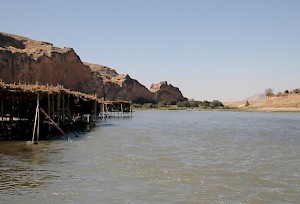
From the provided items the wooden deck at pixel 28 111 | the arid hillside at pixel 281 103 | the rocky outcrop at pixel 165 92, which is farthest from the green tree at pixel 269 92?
the wooden deck at pixel 28 111

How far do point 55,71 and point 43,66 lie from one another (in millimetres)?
4629

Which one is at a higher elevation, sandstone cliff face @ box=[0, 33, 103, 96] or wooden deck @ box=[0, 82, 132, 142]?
sandstone cliff face @ box=[0, 33, 103, 96]

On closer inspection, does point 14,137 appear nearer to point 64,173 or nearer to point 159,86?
point 64,173

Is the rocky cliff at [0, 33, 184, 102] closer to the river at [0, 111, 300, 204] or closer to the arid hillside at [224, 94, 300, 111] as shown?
the arid hillside at [224, 94, 300, 111]

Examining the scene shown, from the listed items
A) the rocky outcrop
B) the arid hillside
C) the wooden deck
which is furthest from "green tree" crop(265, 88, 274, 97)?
the wooden deck

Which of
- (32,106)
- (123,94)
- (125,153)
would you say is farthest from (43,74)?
(125,153)

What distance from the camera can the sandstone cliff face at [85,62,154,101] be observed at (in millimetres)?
108856

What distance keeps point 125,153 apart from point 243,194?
7876mm

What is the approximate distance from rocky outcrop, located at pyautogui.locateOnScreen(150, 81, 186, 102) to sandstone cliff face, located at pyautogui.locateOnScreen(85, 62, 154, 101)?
9.89 feet

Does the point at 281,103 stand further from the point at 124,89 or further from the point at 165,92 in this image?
the point at 124,89

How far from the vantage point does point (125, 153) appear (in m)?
16.5

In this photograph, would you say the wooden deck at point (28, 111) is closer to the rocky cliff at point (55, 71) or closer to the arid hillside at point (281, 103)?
the rocky cliff at point (55, 71)

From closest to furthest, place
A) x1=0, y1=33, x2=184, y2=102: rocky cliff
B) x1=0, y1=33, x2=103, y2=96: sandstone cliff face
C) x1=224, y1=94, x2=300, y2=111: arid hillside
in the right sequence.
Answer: x1=0, y1=33, x2=103, y2=96: sandstone cliff face, x1=0, y1=33, x2=184, y2=102: rocky cliff, x1=224, y1=94, x2=300, y2=111: arid hillside

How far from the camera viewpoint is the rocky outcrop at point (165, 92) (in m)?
131
